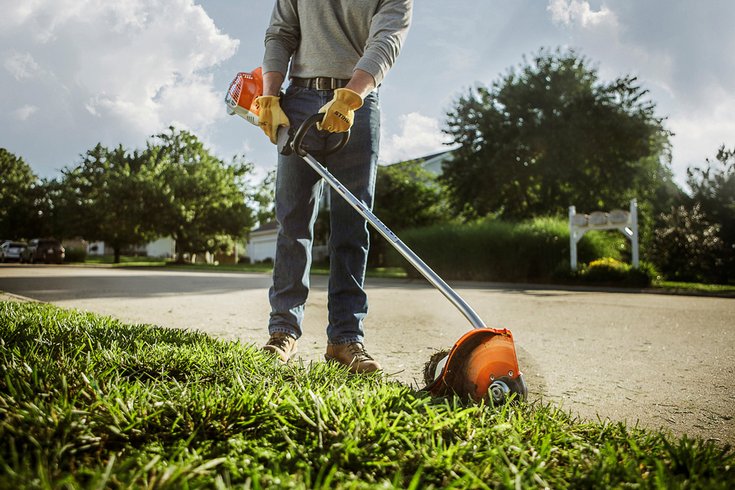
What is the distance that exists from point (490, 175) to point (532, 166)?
1634 mm

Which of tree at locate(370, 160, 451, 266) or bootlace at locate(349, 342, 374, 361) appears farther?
tree at locate(370, 160, 451, 266)

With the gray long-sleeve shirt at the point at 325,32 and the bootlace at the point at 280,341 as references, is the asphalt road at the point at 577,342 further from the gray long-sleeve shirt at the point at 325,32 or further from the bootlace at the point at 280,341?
the gray long-sleeve shirt at the point at 325,32

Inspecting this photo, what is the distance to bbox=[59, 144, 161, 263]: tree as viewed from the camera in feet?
103

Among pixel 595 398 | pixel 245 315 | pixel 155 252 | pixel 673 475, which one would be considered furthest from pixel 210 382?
pixel 155 252

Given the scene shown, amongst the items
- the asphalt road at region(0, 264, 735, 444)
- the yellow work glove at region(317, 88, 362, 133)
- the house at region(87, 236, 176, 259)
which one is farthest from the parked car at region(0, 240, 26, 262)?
the yellow work glove at region(317, 88, 362, 133)

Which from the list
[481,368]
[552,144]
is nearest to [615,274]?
[552,144]

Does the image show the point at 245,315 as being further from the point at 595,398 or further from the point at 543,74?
the point at 543,74

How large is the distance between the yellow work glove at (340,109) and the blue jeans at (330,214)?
339 mm

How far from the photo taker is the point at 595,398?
2.21 m

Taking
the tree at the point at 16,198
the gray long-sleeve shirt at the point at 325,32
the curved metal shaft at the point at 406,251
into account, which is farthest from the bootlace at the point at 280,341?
the tree at the point at 16,198

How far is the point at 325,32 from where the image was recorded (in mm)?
2773

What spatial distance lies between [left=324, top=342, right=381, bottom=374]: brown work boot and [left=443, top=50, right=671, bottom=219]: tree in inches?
759

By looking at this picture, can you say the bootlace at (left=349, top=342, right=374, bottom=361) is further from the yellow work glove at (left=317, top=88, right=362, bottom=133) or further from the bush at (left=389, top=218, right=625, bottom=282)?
the bush at (left=389, top=218, right=625, bottom=282)

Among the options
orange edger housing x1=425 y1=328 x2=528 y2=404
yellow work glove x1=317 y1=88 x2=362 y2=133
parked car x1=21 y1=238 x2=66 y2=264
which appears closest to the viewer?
orange edger housing x1=425 y1=328 x2=528 y2=404
